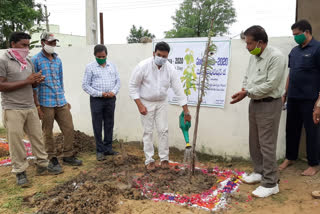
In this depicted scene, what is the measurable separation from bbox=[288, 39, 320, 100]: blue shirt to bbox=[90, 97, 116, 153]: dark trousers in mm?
2900

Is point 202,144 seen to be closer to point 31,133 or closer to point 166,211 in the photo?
point 166,211

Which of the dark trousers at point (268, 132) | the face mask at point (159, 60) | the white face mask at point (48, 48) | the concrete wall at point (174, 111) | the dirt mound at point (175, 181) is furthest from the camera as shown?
the concrete wall at point (174, 111)

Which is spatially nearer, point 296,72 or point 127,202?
point 127,202

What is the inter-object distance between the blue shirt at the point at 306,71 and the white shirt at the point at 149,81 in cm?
157

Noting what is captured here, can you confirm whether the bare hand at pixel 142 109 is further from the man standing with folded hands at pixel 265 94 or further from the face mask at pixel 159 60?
the man standing with folded hands at pixel 265 94

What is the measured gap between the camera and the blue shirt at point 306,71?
3327 mm

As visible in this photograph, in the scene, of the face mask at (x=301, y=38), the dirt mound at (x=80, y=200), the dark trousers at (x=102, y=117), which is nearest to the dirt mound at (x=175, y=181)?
the dirt mound at (x=80, y=200)

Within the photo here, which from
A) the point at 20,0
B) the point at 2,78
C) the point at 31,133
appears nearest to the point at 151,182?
the point at 31,133

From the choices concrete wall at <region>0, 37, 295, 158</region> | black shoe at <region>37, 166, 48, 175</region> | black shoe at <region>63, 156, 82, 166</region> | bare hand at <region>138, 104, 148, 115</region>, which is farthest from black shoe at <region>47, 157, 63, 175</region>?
concrete wall at <region>0, 37, 295, 158</region>

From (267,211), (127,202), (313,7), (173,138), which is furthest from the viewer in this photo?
(173,138)

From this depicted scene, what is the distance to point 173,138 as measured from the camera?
16.4 feet

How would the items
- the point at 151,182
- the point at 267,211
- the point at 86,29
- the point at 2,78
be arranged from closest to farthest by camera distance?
the point at 267,211 → the point at 2,78 → the point at 151,182 → the point at 86,29

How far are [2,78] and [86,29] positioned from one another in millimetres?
3547

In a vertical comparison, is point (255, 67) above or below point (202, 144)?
above
